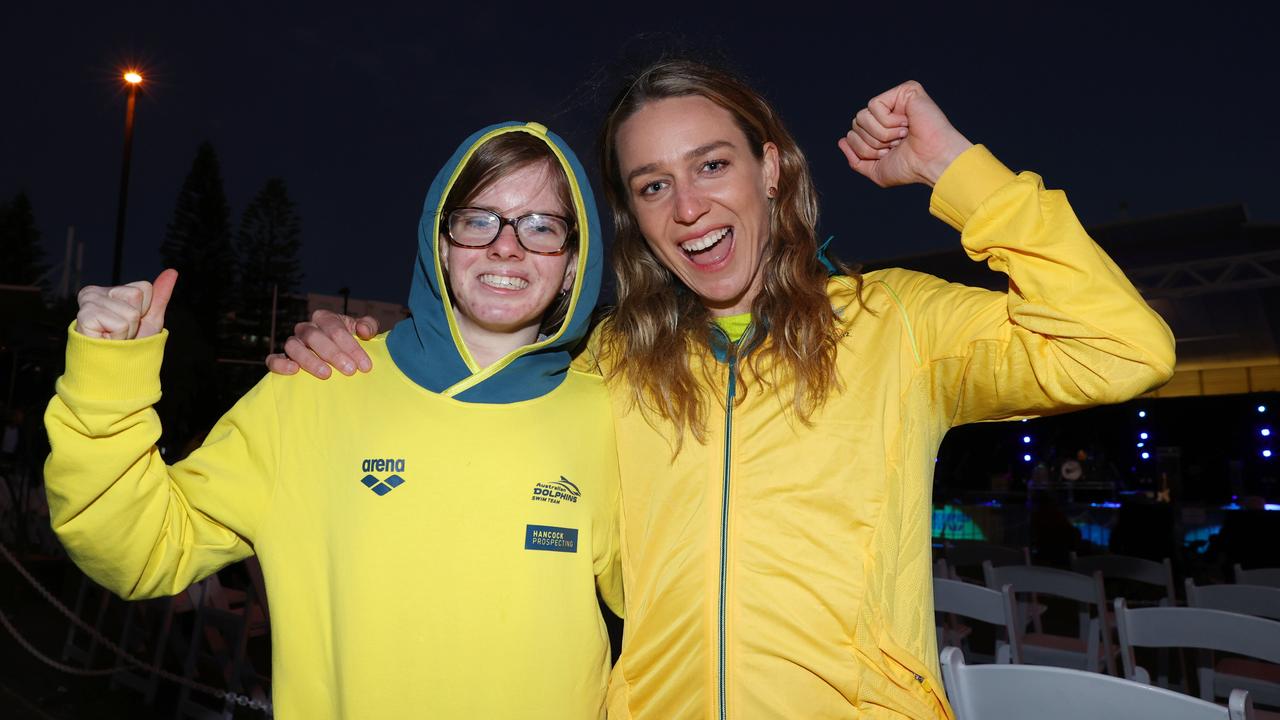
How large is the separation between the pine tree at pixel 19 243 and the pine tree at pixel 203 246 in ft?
32.8

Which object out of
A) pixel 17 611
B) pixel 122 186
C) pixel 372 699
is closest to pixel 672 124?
pixel 372 699

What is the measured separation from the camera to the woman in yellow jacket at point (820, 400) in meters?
1.43

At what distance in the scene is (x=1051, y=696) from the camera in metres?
1.92

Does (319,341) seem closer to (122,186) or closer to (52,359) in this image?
(122,186)

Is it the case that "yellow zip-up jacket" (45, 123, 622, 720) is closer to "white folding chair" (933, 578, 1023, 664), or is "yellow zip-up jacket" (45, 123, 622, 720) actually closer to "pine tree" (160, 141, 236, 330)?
"white folding chair" (933, 578, 1023, 664)

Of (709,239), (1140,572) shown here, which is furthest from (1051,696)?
(1140,572)

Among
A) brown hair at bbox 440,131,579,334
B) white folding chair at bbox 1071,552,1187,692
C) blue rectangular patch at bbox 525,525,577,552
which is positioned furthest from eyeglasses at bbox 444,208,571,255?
white folding chair at bbox 1071,552,1187,692

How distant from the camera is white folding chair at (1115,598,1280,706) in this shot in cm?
272

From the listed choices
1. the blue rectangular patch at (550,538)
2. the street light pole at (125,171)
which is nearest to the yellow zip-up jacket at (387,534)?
the blue rectangular patch at (550,538)

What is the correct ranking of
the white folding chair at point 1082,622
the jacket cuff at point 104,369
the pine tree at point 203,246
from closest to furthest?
1. the jacket cuff at point 104,369
2. the white folding chair at point 1082,622
3. the pine tree at point 203,246

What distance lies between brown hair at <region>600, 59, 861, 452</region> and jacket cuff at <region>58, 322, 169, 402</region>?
0.95 meters

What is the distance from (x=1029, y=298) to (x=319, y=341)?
1.43 meters

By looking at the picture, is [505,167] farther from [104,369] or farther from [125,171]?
[125,171]

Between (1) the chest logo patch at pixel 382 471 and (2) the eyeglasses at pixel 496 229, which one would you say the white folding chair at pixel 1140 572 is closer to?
(2) the eyeglasses at pixel 496 229
